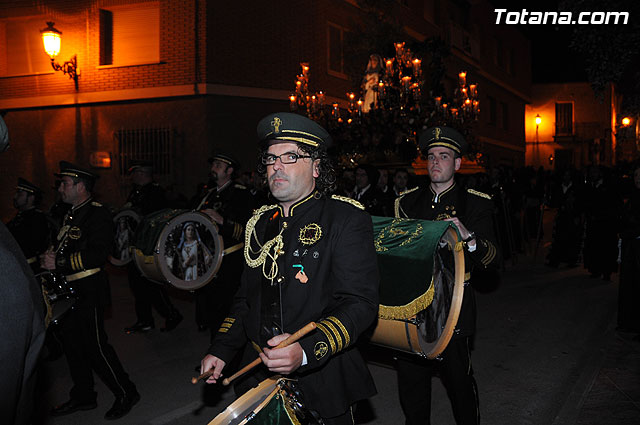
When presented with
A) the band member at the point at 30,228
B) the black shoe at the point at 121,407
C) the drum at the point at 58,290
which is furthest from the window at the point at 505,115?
the drum at the point at 58,290

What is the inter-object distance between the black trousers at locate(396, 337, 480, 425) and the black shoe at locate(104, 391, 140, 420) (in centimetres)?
272

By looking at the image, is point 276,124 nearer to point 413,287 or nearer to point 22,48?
point 413,287

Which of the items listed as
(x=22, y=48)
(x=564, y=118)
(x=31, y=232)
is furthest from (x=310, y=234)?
(x=564, y=118)

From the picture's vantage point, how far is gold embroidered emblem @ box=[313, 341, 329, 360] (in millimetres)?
2414

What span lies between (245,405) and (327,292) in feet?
2.18

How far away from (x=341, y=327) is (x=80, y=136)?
15866 millimetres

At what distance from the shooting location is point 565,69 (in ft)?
149

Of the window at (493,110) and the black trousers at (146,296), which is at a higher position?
the window at (493,110)

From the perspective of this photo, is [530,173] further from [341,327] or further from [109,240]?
[341,327]

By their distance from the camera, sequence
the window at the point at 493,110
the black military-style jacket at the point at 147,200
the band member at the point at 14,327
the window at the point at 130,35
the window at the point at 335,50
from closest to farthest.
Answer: the band member at the point at 14,327 < the black military-style jacket at the point at 147,200 < the window at the point at 130,35 < the window at the point at 335,50 < the window at the point at 493,110

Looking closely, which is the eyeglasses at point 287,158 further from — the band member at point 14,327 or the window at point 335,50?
the window at point 335,50

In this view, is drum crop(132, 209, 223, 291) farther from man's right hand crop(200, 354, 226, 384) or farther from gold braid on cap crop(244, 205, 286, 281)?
man's right hand crop(200, 354, 226, 384)

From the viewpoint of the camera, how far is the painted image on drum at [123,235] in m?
8.62

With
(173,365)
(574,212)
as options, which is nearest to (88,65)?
(173,365)
